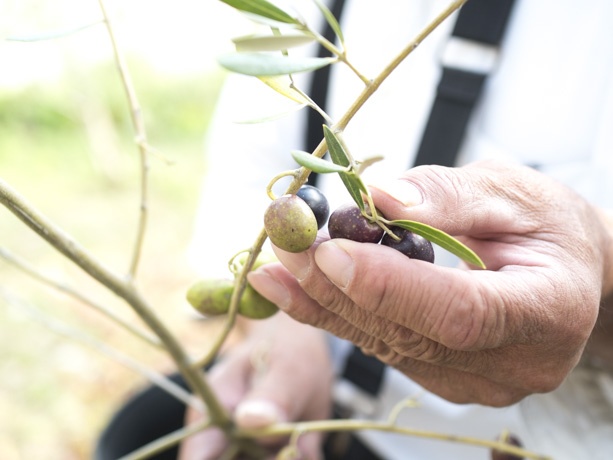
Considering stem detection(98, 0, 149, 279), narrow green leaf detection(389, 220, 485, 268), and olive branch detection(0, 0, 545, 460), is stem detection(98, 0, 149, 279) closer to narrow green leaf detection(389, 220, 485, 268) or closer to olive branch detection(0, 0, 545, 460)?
olive branch detection(0, 0, 545, 460)

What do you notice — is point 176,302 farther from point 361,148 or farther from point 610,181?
point 610,181

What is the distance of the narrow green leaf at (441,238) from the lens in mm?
443

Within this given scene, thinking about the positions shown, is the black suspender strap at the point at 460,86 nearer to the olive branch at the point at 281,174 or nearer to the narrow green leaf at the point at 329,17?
the olive branch at the point at 281,174

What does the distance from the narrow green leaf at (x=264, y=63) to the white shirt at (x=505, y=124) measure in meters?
0.40

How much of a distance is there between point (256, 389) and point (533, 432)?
0.48 metres

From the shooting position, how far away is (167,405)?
4.13 ft

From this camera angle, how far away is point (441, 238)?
0.46 meters

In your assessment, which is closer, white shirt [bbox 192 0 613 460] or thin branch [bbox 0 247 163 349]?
thin branch [bbox 0 247 163 349]

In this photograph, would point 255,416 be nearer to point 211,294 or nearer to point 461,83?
point 211,294

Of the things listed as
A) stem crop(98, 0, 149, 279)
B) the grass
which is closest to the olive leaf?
stem crop(98, 0, 149, 279)

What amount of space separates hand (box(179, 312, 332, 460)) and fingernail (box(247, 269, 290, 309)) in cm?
41

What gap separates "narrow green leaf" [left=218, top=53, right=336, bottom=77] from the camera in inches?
15.1

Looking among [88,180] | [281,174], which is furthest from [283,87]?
[88,180]

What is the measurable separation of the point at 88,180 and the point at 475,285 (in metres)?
3.05
